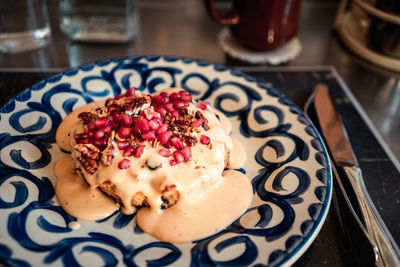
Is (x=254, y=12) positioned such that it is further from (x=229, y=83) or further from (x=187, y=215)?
(x=187, y=215)

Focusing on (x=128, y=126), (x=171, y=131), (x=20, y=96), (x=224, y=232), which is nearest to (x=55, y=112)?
(x=20, y=96)

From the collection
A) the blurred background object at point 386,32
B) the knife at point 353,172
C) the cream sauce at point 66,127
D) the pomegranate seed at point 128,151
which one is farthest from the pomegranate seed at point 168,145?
the blurred background object at point 386,32

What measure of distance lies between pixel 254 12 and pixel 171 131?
106cm

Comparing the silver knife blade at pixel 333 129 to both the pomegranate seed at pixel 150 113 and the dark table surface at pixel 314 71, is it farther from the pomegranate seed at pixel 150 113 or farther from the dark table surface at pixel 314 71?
the pomegranate seed at pixel 150 113

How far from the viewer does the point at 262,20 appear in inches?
78.0

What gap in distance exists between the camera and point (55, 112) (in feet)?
4.82

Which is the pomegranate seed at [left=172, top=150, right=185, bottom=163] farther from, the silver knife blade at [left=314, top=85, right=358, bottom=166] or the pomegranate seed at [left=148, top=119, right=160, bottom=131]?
the silver knife blade at [left=314, top=85, right=358, bottom=166]

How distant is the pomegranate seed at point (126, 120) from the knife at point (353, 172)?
32.6 inches

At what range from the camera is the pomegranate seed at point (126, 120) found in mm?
1223

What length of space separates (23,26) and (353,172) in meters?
2.00

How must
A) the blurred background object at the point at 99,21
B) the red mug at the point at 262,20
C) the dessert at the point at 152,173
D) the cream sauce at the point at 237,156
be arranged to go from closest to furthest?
the dessert at the point at 152,173 < the cream sauce at the point at 237,156 < the red mug at the point at 262,20 < the blurred background object at the point at 99,21

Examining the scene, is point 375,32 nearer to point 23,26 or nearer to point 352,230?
point 352,230

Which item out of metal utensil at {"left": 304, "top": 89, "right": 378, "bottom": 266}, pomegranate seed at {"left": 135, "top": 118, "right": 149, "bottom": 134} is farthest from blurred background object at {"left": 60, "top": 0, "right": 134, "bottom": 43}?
metal utensil at {"left": 304, "top": 89, "right": 378, "bottom": 266}

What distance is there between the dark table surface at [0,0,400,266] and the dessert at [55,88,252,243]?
13.7 inches
